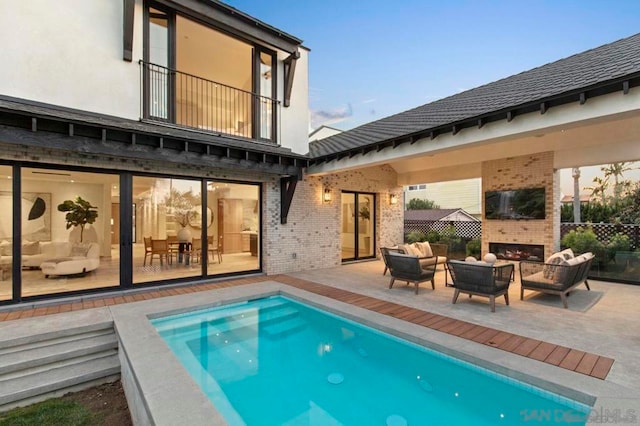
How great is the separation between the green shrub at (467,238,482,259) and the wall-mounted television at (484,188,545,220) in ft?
4.43

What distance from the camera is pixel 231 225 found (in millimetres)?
8586

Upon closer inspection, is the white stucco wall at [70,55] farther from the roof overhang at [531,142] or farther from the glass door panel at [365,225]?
the glass door panel at [365,225]

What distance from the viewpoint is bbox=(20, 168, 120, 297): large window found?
5812mm

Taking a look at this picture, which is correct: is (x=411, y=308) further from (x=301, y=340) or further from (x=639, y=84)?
(x=639, y=84)

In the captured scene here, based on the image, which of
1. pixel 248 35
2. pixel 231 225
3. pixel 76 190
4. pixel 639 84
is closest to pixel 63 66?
pixel 76 190

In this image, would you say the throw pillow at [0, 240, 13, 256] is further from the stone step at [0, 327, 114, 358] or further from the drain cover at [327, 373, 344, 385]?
the drain cover at [327, 373, 344, 385]

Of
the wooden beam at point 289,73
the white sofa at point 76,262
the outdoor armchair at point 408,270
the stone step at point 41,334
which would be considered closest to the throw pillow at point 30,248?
the white sofa at point 76,262

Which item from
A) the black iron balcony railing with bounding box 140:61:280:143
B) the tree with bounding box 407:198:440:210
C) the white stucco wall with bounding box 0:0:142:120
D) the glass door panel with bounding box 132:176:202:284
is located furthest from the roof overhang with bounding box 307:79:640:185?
the tree with bounding box 407:198:440:210

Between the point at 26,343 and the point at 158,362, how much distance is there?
2304 mm

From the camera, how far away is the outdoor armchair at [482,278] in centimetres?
551

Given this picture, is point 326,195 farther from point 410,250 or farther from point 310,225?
point 410,250

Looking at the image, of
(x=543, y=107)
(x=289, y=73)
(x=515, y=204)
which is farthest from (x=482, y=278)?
(x=289, y=73)

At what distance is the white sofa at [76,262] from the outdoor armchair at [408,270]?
6637 millimetres

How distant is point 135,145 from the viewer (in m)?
5.92
